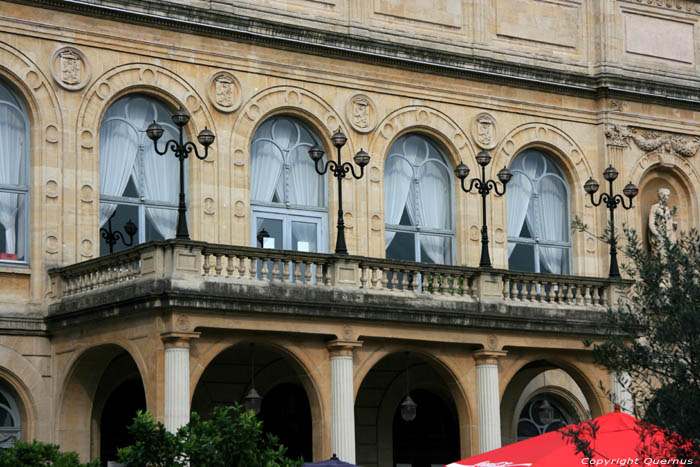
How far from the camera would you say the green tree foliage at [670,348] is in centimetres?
1689

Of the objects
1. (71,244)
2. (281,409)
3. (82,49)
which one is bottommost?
(281,409)

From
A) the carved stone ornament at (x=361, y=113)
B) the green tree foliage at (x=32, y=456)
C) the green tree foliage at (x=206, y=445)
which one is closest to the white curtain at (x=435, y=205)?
the carved stone ornament at (x=361, y=113)

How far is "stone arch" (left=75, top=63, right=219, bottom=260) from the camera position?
2880cm

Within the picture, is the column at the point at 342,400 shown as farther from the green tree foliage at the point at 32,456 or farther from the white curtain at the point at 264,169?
the green tree foliage at the point at 32,456

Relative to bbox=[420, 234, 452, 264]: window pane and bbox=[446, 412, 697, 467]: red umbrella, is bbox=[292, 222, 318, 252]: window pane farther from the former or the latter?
bbox=[446, 412, 697, 467]: red umbrella

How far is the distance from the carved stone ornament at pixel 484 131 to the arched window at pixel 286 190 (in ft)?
13.8

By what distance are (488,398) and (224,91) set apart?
8.55 meters

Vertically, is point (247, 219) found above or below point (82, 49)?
below

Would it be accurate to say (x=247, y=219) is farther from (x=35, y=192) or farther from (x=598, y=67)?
(x=598, y=67)

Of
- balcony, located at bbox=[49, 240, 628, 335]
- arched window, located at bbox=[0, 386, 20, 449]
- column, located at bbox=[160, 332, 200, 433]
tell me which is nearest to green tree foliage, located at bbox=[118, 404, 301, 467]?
column, located at bbox=[160, 332, 200, 433]

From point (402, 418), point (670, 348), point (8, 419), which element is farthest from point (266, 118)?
point (670, 348)

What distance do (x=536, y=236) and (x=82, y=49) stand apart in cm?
1230

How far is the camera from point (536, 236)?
35.6 metres

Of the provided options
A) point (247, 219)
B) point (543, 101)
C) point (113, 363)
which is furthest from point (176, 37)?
point (543, 101)
